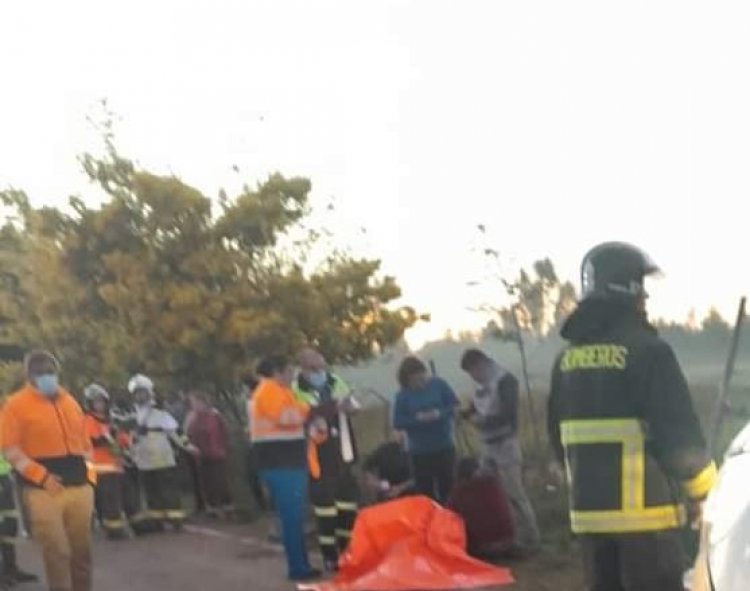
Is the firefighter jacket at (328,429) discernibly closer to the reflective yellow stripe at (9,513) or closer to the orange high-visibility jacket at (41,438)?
the orange high-visibility jacket at (41,438)

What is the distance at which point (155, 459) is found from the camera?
1691cm

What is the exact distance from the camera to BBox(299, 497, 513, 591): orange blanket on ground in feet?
35.4

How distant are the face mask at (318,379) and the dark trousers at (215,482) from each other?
17.0 ft

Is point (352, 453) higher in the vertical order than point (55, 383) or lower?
lower

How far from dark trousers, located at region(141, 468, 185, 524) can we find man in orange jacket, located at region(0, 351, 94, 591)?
21.4 feet

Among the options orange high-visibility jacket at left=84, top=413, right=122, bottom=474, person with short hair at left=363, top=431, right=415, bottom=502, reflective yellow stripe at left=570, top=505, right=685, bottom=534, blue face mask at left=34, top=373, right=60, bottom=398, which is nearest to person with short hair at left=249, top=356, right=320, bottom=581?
person with short hair at left=363, top=431, right=415, bottom=502

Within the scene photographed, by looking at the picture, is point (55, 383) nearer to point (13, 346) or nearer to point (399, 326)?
point (399, 326)

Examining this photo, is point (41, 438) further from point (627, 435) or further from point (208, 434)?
point (208, 434)

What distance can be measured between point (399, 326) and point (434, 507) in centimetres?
1120

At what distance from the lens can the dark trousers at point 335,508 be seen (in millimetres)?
12258

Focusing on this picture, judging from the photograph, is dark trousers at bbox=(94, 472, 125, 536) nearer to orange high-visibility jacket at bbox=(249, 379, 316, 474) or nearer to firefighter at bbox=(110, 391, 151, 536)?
firefighter at bbox=(110, 391, 151, 536)

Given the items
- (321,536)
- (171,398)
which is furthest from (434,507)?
(171,398)

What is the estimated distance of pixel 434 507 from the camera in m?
11.3

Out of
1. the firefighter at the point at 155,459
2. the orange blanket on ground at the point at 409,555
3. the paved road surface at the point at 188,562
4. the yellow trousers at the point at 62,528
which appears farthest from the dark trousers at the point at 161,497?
the yellow trousers at the point at 62,528
